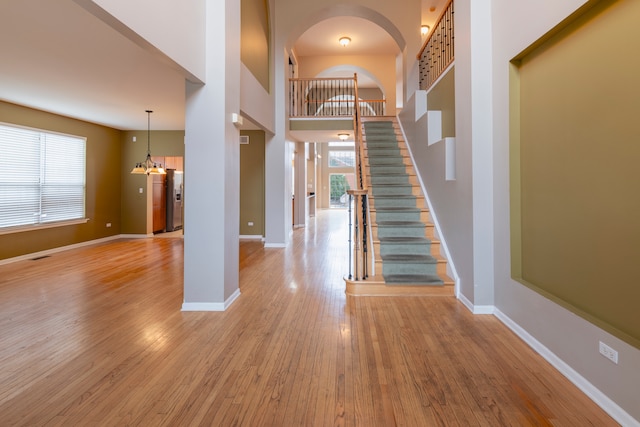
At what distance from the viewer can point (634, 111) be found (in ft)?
5.58

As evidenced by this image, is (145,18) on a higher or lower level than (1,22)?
lower

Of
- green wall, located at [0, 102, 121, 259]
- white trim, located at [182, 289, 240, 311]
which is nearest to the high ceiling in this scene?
green wall, located at [0, 102, 121, 259]

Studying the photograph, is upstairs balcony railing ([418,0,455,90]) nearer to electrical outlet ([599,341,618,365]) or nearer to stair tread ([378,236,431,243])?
stair tread ([378,236,431,243])

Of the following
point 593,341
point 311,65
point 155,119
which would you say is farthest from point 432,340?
point 311,65

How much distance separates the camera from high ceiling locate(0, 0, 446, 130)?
2832 mm

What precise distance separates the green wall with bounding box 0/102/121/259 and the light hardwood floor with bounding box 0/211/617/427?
94.8 inches

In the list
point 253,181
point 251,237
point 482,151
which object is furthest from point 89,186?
point 482,151

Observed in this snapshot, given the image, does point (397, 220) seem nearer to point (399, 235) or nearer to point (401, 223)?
point (401, 223)

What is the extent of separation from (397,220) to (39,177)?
676 cm

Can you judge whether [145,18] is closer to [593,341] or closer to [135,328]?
[135,328]

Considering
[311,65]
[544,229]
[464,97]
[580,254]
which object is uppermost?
[311,65]

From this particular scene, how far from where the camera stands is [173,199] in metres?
9.50

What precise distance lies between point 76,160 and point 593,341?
8.82 meters

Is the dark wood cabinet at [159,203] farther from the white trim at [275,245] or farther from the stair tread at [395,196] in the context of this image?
the stair tread at [395,196]
